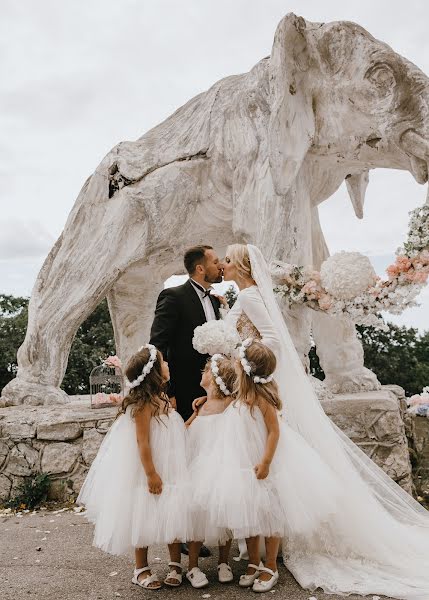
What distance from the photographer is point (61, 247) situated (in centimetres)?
632

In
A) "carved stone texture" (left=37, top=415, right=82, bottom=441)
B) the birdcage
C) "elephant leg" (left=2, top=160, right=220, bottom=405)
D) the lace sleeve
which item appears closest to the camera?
the lace sleeve

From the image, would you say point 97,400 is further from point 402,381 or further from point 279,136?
point 402,381

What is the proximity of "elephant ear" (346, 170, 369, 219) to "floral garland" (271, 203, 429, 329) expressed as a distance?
1408 mm

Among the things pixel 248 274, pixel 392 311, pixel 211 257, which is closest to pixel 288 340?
pixel 248 274

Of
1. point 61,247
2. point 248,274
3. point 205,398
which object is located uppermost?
Result: point 61,247

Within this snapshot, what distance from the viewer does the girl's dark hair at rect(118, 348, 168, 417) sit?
3230 millimetres

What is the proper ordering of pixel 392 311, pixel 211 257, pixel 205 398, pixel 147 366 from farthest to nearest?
pixel 392 311, pixel 211 257, pixel 205 398, pixel 147 366

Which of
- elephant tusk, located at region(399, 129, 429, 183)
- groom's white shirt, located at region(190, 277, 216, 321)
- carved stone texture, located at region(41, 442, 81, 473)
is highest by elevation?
elephant tusk, located at region(399, 129, 429, 183)

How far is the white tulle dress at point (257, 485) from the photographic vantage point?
3033 millimetres

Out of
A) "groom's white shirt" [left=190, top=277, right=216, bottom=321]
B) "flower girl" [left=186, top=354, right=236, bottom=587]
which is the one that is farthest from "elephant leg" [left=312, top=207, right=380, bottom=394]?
"flower girl" [left=186, top=354, right=236, bottom=587]

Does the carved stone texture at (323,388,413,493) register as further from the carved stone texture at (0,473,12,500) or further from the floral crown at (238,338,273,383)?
Result: the carved stone texture at (0,473,12,500)

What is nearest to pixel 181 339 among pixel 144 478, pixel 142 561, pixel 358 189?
pixel 144 478

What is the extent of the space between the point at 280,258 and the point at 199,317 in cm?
117

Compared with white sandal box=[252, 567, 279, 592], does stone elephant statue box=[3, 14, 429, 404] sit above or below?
above
